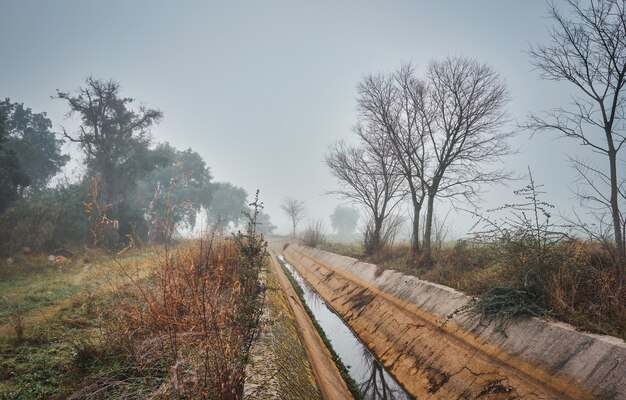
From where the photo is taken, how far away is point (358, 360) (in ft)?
Result: 19.3

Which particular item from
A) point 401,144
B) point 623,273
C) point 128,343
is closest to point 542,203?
point 623,273

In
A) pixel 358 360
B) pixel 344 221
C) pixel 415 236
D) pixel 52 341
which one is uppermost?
pixel 344 221

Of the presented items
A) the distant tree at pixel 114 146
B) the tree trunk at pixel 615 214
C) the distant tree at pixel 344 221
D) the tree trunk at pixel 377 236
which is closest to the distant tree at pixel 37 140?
the distant tree at pixel 114 146

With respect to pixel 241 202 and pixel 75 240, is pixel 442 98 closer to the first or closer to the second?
pixel 75 240

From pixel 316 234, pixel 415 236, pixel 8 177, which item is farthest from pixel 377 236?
pixel 8 177

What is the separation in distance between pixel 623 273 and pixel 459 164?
8019 millimetres

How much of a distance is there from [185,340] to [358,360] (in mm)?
4261

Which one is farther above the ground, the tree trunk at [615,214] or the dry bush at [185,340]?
the tree trunk at [615,214]

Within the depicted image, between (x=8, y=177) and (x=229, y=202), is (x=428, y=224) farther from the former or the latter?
(x=229, y=202)

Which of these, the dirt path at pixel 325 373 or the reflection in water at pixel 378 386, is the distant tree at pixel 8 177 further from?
the reflection in water at pixel 378 386

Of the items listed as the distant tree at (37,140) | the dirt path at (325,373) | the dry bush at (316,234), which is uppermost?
the distant tree at (37,140)

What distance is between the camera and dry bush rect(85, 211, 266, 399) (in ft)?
7.37

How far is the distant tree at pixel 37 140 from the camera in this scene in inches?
1209

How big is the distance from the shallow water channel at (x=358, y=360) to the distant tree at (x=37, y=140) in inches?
1370
